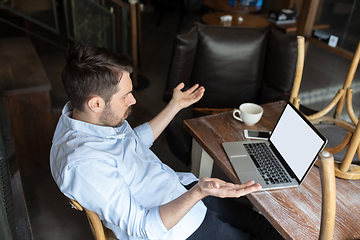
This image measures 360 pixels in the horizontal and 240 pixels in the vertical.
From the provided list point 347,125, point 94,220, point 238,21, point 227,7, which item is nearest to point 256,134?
point 347,125

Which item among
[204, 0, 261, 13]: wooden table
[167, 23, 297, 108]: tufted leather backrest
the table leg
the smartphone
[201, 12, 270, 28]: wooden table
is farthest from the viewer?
[204, 0, 261, 13]: wooden table

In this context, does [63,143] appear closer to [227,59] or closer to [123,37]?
[227,59]

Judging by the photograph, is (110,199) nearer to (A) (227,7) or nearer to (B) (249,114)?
(B) (249,114)

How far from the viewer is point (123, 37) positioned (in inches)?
129

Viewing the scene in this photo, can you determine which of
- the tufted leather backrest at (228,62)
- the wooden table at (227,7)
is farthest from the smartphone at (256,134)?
the wooden table at (227,7)

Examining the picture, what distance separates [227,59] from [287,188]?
42.9 inches

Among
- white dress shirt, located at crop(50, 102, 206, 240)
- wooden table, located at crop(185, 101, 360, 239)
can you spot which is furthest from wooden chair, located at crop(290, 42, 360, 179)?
white dress shirt, located at crop(50, 102, 206, 240)

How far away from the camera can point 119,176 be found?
3.45 feet

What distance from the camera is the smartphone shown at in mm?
1466

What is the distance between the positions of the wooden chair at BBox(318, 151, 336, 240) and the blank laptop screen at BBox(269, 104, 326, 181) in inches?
13.7

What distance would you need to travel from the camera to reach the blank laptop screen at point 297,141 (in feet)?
3.73

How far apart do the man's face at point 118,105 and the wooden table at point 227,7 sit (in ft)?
10.7

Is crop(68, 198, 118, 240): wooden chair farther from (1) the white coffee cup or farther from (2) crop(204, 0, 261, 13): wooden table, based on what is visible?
(2) crop(204, 0, 261, 13): wooden table

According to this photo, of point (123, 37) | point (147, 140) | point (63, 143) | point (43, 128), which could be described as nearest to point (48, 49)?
point (123, 37)
